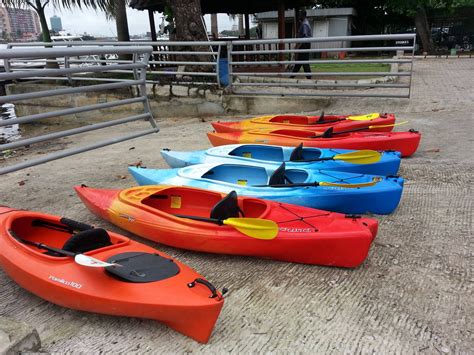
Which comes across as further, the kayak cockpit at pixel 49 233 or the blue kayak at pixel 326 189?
the blue kayak at pixel 326 189

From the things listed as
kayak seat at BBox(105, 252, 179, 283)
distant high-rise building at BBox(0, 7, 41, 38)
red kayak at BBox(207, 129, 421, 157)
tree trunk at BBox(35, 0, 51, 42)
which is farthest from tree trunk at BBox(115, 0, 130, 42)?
kayak seat at BBox(105, 252, 179, 283)

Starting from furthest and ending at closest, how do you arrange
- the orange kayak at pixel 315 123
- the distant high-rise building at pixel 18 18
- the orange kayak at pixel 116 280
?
the distant high-rise building at pixel 18 18, the orange kayak at pixel 315 123, the orange kayak at pixel 116 280

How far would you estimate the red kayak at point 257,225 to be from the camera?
2.95 meters

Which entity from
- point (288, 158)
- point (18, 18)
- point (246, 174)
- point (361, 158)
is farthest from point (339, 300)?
point (18, 18)

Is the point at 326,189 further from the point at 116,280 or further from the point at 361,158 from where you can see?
the point at 116,280

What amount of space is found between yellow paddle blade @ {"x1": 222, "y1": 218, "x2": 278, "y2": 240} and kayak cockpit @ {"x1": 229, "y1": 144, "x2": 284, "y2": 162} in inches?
85.6

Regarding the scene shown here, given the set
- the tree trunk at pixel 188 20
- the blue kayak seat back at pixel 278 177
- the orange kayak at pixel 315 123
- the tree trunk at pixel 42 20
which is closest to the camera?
the blue kayak seat back at pixel 278 177

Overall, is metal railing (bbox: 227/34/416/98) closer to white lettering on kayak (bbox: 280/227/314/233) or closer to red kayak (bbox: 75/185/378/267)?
red kayak (bbox: 75/185/378/267)

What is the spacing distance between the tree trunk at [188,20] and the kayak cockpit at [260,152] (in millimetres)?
5806

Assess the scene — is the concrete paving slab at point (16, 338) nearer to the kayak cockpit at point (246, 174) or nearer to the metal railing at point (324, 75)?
the kayak cockpit at point (246, 174)

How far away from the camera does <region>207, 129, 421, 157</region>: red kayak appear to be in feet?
17.5

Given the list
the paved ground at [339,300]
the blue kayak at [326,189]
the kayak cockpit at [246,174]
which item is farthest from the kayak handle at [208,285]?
the kayak cockpit at [246,174]

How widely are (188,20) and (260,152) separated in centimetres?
Result: 605

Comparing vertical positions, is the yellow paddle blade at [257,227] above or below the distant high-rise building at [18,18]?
below
